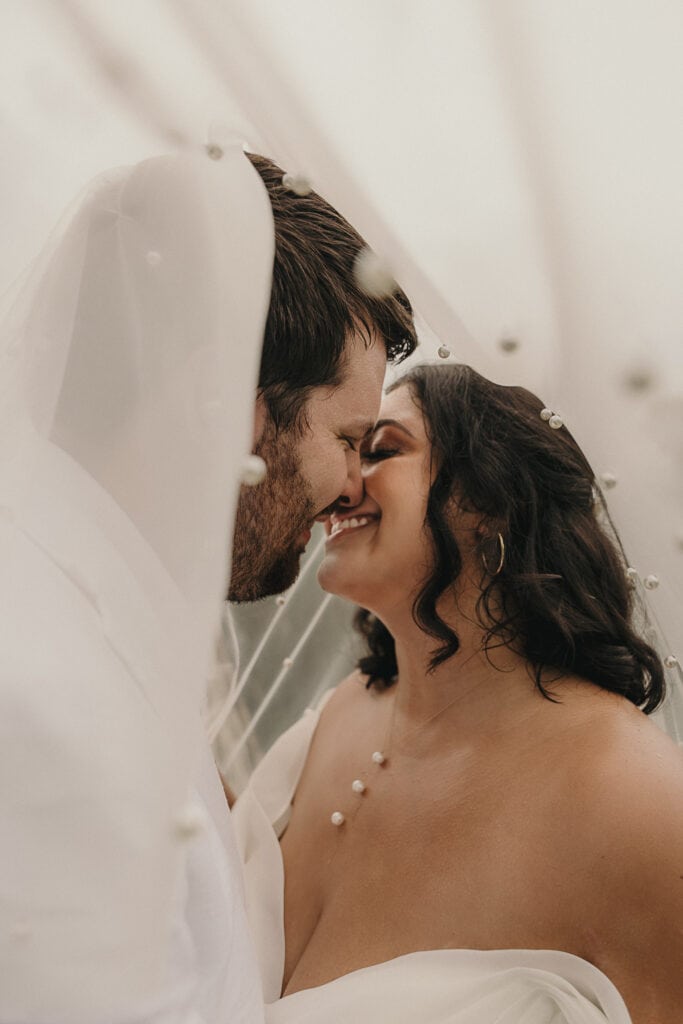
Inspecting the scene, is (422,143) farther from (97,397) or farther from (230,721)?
→ (230,721)

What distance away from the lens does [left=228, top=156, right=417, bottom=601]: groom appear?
1.43 meters

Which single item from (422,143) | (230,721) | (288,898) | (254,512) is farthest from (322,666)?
(422,143)

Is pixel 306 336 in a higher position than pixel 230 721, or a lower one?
higher

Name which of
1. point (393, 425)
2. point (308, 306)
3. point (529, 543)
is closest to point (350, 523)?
point (393, 425)

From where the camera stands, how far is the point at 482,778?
5.14 ft

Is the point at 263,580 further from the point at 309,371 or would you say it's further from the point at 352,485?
the point at 309,371

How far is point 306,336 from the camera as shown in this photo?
1444 mm

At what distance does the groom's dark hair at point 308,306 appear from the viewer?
1.42 metres

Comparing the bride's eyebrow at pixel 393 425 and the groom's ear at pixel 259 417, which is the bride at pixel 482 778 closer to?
the bride's eyebrow at pixel 393 425

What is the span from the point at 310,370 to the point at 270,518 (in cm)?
24

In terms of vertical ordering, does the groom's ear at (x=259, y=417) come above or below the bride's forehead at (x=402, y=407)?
above

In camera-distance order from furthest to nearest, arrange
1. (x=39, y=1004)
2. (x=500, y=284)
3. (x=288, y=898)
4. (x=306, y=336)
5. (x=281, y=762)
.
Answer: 1. (x=281, y=762)
2. (x=288, y=898)
3. (x=306, y=336)
4. (x=500, y=284)
5. (x=39, y=1004)

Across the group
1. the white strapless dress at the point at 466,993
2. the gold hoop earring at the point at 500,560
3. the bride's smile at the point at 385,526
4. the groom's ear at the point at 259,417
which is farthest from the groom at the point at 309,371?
the white strapless dress at the point at 466,993

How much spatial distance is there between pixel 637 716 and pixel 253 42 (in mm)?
1069
